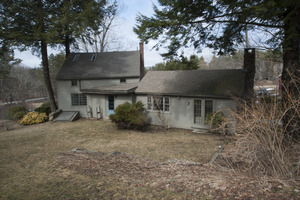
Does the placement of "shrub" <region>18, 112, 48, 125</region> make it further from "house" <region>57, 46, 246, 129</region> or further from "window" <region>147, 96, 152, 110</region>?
"window" <region>147, 96, 152, 110</region>

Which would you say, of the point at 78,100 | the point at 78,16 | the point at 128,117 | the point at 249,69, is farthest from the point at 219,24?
the point at 78,100

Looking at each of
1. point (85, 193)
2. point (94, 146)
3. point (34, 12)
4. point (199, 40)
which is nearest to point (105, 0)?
point (34, 12)

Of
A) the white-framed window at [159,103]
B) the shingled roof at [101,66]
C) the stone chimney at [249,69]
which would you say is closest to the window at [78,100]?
the shingled roof at [101,66]

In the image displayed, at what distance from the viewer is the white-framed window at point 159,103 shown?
14.5m

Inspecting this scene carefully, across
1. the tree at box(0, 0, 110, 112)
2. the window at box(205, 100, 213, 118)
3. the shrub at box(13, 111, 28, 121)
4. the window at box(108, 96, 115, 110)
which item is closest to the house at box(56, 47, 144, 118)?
the window at box(108, 96, 115, 110)

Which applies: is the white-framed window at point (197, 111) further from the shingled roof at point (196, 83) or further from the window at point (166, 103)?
the window at point (166, 103)

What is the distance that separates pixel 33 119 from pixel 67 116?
3.08 m

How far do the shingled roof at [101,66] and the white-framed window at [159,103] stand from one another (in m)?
5.09

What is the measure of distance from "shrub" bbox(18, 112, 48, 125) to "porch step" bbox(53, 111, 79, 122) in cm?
134

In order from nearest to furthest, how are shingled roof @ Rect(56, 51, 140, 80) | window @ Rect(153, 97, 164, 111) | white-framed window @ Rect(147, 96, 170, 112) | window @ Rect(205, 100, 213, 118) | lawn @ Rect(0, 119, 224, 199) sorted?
1. lawn @ Rect(0, 119, 224, 199)
2. window @ Rect(205, 100, 213, 118)
3. window @ Rect(153, 97, 164, 111)
4. white-framed window @ Rect(147, 96, 170, 112)
5. shingled roof @ Rect(56, 51, 140, 80)

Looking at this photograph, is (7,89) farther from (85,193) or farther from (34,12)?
(85,193)

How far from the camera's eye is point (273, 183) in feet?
13.4

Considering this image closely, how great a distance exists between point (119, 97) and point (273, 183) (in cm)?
1339

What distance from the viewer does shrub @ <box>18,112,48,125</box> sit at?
1748 centimetres
